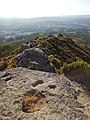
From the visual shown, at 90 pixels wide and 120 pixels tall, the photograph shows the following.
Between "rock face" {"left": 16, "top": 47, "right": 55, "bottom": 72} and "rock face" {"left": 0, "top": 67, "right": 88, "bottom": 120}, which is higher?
"rock face" {"left": 0, "top": 67, "right": 88, "bottom": 120}

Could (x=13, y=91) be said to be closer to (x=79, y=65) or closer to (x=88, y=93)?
(x=88, y=93)

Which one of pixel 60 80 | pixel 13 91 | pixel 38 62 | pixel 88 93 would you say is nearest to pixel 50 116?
pixel 13 91

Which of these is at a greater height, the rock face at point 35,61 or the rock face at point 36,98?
the rock face at point 36,98

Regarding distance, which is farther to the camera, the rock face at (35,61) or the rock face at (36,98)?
the rock face at (35,61)

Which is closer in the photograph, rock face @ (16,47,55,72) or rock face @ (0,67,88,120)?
rock face @ (0,67,88,120)
